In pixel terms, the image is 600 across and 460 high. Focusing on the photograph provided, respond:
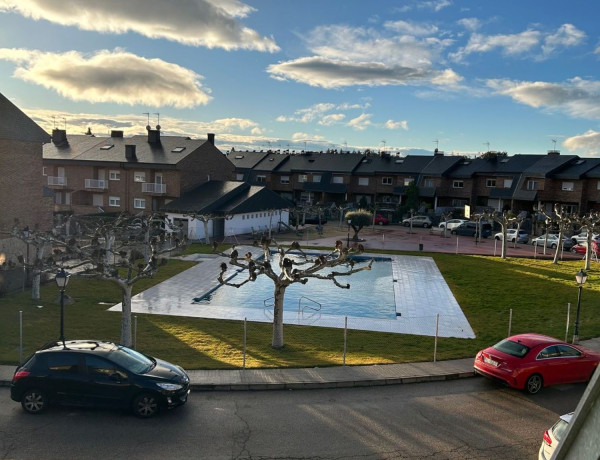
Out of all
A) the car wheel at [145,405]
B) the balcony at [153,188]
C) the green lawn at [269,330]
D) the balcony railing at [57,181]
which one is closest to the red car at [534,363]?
the green lawn at [269,330]

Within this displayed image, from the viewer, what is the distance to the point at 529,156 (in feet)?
197

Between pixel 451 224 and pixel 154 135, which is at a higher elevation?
pixel 154 135

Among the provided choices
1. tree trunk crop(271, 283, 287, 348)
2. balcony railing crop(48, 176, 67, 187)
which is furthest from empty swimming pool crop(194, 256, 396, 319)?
balcony railing crop(48, 176, 67, 187)

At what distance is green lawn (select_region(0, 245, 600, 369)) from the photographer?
1531 cm

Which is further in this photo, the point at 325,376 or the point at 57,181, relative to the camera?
the point at 57,181

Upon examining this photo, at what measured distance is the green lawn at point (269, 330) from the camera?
1531 centimetres

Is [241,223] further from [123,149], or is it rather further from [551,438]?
[551,438]

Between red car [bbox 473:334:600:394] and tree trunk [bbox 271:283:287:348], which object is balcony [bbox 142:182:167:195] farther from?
red car [bbox 473:334:600:394]

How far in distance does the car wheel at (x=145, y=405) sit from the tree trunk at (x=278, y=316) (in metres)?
5.60

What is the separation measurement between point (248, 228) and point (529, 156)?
34.0m

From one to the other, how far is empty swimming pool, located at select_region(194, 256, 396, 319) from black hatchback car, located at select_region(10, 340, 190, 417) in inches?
434

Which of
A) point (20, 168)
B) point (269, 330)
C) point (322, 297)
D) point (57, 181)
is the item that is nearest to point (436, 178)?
point (322, 297)

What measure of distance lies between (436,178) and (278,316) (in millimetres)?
49877

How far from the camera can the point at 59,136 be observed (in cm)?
5716
